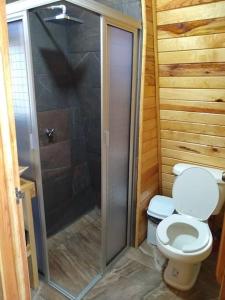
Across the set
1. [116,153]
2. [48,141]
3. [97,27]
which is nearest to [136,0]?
[97,27]

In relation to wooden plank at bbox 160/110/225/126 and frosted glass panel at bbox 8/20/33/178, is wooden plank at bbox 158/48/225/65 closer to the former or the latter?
wooden plank at bbox 160/110/225/126

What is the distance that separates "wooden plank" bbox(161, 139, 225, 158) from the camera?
7.14 ft

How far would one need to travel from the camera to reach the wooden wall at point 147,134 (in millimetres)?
1927

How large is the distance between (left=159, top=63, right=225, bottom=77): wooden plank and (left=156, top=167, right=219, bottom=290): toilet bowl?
0.78 meters

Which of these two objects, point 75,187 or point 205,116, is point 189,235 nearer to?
point 205,116

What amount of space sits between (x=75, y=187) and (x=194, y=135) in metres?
1.37

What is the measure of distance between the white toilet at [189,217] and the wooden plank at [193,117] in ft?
1.34

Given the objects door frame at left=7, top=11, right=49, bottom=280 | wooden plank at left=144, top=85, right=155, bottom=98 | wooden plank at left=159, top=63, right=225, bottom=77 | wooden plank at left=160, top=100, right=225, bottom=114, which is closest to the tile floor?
door frame at left=7, top=11, right=49, bottom=280

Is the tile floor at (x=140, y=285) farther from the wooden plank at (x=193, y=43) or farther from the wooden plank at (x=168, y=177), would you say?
the wooden plank at (x=193, y=43)

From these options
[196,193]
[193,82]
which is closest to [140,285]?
[196,193]

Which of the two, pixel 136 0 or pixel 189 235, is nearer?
pixel 136 0

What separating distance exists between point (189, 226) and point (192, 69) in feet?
4.20

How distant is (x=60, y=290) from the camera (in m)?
1.89

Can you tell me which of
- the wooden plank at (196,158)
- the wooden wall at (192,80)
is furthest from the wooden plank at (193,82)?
the wooden plank at (196,158)
